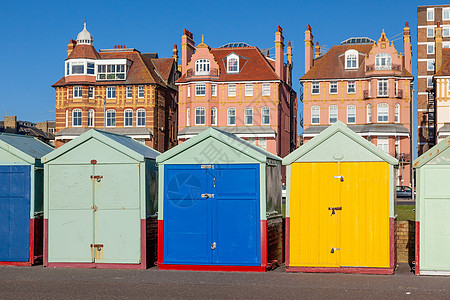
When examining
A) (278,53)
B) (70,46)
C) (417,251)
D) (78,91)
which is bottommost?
(417,251)

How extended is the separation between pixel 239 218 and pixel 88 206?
145 inches

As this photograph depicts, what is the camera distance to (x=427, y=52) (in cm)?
8338

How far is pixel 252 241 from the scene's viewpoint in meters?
15.4

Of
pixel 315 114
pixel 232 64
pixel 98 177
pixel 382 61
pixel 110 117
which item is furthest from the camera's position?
pixel 110 117

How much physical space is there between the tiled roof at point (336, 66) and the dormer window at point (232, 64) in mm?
6393

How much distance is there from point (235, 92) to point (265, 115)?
3623 mm

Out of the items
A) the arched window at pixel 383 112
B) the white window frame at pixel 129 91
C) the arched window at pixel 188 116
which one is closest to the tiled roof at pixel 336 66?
the arched window at pixel 383 112

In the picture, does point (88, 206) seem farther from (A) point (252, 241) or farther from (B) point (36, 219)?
(A) point (252, 241)

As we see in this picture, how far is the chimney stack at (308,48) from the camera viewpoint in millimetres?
64062

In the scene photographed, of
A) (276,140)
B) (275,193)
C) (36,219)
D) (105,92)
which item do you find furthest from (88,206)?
(105,92)

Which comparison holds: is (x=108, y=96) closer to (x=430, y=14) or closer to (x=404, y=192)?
(x=404, y=192)

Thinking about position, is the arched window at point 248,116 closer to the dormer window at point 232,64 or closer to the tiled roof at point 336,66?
the dormer window at point 232,64

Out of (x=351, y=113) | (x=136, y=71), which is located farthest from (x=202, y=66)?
(x=351, y=113)

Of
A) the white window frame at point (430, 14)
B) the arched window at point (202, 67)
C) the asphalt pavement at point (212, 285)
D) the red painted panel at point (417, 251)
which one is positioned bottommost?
the asphalt pavement at point (212, 285)
